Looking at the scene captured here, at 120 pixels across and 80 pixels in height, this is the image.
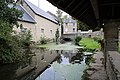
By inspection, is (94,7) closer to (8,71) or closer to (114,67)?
(114,67)

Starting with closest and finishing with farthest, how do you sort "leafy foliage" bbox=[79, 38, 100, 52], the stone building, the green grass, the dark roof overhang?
the dark roof overhang, "leafy foliage" bbox=[79, 38, 100, 52], the green grass, the stone building

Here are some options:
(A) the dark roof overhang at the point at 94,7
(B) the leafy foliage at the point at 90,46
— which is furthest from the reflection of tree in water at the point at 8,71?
(B) the leafy foliage at the point at 90,46

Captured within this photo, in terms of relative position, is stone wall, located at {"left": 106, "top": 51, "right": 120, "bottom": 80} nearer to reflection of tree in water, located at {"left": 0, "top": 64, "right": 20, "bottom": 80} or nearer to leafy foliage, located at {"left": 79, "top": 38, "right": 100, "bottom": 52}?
reflection of tree in water, located at {"left": 0, "top": 64, "right": 20, "bottom": 80}

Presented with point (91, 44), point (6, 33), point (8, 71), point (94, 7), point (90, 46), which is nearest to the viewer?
point (94, 7)

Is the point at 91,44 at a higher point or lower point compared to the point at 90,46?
higher

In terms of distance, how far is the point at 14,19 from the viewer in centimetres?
1491

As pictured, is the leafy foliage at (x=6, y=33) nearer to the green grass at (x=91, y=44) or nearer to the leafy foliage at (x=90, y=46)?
the leafy foliage at (x=90, y=46)

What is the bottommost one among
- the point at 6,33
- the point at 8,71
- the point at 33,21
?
the point at 8,71

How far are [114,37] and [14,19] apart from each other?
907 cm

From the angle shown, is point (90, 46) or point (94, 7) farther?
point (90, 46)

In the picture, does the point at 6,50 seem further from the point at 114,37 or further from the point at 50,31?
the point at 50,31

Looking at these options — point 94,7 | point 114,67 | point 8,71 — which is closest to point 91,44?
point 8,71

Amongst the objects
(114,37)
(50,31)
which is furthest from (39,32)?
(114,37)

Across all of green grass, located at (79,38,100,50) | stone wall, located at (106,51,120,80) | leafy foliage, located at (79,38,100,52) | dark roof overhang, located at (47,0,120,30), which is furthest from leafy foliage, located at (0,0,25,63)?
green grass, located at (79,38,100,50)
